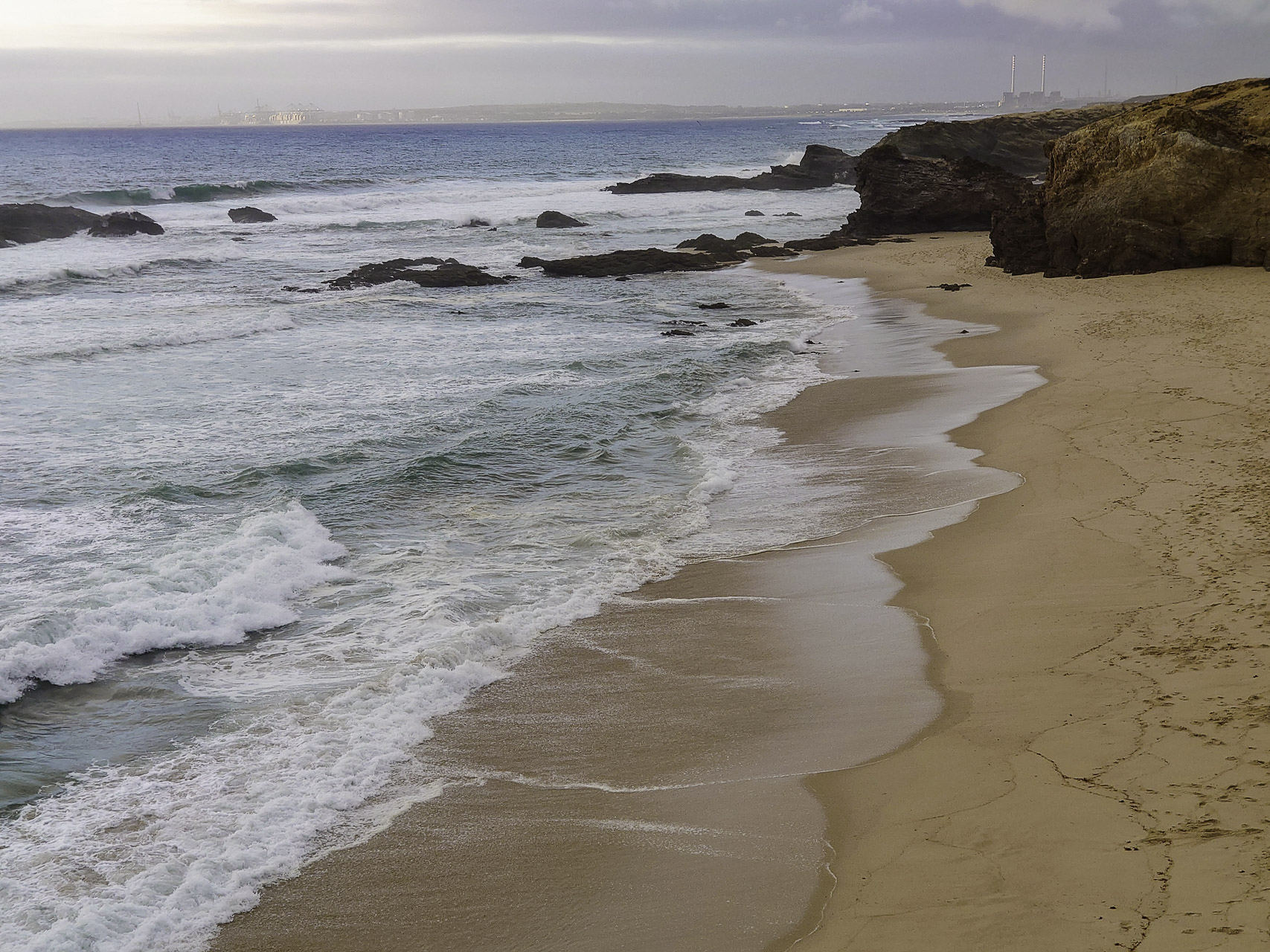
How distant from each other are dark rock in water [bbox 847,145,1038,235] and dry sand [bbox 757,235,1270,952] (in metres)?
21.0

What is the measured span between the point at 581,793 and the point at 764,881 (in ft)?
3.54

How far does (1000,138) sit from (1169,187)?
28.2 meters

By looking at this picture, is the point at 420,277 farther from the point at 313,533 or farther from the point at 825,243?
the point at 313,533

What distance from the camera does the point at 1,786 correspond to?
5.02 m

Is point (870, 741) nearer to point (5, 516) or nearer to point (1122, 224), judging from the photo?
point (5, 516)

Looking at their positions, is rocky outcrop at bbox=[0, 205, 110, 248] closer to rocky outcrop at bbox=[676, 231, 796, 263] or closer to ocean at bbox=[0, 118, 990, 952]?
ocean at bbox=[0, 118, 990, 952]

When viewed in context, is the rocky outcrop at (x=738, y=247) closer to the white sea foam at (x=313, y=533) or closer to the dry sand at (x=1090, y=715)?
the white sea foam at (x=313, y=533)

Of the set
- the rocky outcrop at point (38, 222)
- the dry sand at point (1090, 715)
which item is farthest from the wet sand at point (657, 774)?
the rocky outcrop at point (38, 222)

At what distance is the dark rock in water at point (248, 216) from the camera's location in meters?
43.4

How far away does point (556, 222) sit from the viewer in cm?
3891

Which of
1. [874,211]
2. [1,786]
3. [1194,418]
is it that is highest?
[874,211]

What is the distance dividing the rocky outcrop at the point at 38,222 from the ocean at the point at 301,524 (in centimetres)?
1093

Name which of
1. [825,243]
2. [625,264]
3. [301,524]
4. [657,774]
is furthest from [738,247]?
[657,774]

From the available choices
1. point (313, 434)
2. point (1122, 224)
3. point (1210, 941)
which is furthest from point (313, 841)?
point (1122, 224)
